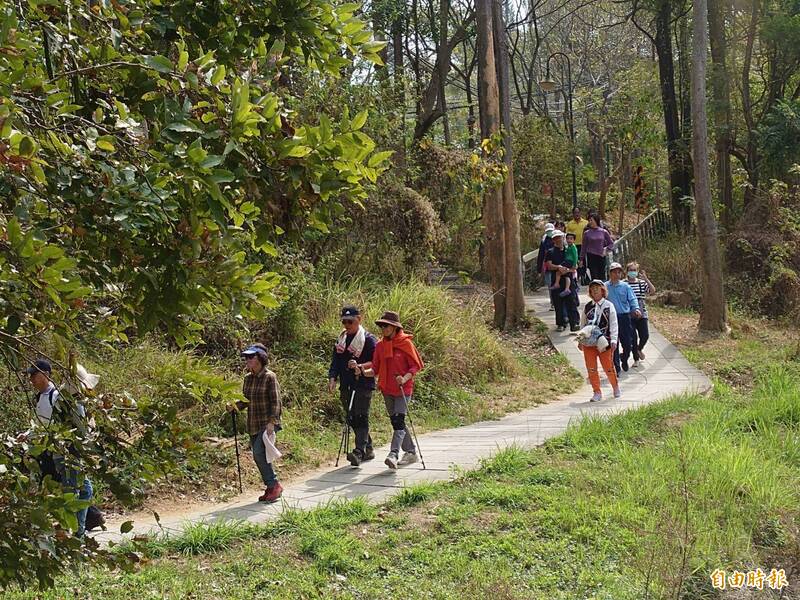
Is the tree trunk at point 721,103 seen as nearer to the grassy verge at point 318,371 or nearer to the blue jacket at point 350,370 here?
the grassy verge at point 318,371

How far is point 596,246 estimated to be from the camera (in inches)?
709

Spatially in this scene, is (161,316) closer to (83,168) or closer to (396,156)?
(83,168)

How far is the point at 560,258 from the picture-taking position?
1658 centimetres

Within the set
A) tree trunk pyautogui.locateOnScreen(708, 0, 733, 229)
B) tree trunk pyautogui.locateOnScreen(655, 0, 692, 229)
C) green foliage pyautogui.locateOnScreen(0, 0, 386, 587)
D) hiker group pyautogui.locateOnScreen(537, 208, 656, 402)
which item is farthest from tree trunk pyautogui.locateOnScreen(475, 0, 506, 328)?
green foliage pyautogui.locateOnScreen(0, 0, 386, 587)

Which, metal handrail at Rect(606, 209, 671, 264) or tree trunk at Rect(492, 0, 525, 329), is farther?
metal handrail at Rect(606, 209, 671, 264)

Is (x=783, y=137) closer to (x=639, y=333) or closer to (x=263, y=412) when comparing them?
(x=639, y=333)

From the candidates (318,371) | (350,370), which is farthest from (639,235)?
(350,370)

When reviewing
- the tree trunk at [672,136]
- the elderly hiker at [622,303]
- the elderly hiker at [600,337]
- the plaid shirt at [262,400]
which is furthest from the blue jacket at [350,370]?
the tree trunk at [672,136]

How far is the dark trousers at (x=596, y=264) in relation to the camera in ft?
59.3

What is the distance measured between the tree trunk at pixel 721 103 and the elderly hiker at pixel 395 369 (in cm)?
1560

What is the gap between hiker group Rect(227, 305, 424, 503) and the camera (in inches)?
326

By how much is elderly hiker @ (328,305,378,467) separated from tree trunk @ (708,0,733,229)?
1555cm

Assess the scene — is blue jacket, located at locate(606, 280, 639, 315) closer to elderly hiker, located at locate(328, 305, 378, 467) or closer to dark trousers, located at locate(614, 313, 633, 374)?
dark trousers, located at locate(614, 313, 633, 374)

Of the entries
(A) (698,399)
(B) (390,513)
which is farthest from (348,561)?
(A) (698,399)
